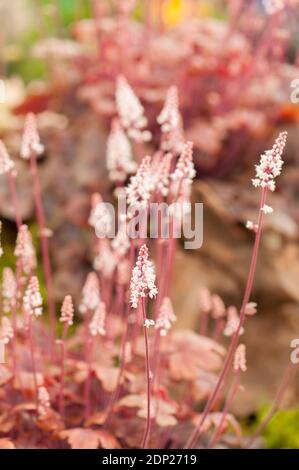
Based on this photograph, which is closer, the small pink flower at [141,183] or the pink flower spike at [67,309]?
the small pink flower at [141,183]

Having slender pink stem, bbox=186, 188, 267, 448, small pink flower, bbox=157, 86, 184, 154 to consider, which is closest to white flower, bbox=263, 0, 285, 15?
small pink flower, bbox=157, 86, 184, 154

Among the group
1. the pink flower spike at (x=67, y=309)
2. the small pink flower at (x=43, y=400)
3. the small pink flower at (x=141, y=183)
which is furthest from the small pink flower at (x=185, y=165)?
the small pink flower at (x=43, y=400)

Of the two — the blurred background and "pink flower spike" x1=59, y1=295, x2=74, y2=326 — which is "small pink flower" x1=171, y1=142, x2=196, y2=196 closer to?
"pink flower spike" x1=59, y1=295, x2=74, y2=326

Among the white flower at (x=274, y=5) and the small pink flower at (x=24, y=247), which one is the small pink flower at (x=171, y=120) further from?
the white flower at (x=274, y=5)

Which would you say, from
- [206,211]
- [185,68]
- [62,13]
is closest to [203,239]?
[206,211]

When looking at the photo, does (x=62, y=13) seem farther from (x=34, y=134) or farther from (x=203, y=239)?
(x=34, y=134)

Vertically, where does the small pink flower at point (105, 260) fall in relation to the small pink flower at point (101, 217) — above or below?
below

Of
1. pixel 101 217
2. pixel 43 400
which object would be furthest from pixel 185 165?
pixel 43 400

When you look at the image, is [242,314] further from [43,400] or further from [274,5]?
[274,5]
